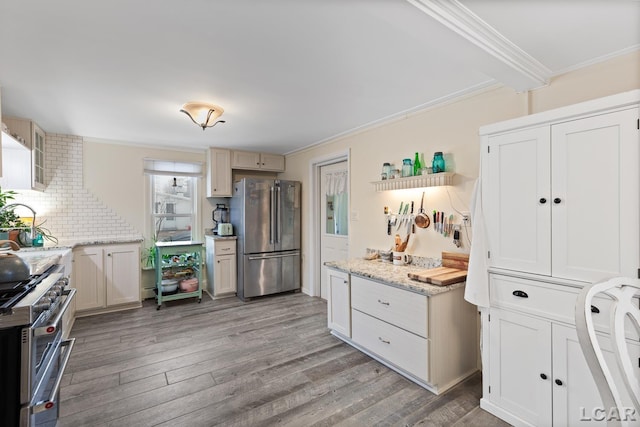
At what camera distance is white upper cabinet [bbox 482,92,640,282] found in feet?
4.62

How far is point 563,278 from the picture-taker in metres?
1.59

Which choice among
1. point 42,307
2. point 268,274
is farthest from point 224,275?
point 42,307

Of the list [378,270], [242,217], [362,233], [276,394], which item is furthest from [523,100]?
[242,217]

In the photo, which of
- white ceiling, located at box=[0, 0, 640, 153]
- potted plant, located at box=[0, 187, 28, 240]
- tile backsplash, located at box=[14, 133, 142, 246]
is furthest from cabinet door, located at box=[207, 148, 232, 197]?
potted plant, located at box=[0, 187, 28, 240]

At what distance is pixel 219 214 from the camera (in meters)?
4.89

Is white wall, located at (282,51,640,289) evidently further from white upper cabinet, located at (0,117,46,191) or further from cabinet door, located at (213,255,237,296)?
white upper cabinet, located at (0,117,46,191)

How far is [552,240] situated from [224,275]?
13.2 ft

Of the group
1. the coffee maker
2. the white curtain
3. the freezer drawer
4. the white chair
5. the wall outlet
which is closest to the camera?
the white chair

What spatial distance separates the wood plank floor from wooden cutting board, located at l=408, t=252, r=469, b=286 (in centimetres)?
80

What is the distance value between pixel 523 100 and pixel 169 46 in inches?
96.2

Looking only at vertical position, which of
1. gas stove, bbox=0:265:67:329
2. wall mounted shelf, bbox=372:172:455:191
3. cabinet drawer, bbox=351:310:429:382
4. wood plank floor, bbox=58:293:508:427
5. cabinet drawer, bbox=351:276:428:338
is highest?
wall mounted shelf, bbox=372:172:455:191

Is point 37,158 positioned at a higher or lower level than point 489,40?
lower

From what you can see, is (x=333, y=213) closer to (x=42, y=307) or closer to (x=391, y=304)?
(x=391, y=304)

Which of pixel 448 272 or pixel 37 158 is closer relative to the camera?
pixel 448 272
